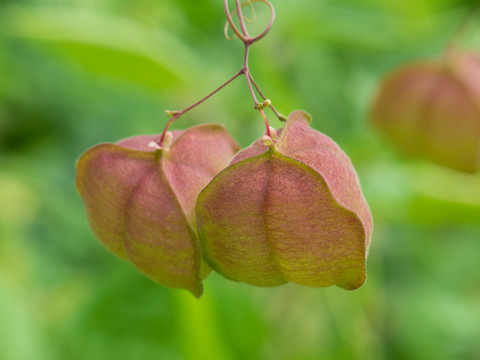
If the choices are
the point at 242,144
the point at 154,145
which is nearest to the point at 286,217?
the point at 154,145

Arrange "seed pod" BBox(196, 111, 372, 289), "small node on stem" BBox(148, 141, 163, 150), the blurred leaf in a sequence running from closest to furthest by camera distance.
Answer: "seed pod" BBox(196, 111, 372, 289) → "small node on stem" BBox(148, 141, 163, 150) → the blurred leaf

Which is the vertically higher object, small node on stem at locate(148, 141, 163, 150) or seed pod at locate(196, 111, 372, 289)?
small node on stem at locate(148, 141, 163, 150)

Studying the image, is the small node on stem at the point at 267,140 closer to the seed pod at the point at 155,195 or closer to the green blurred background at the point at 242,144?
the seed pod at the point at 155,195

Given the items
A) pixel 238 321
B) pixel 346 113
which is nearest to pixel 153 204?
pixel 238 321

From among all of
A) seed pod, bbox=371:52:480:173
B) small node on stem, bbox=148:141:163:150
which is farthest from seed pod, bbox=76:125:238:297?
seed pod, bbox=371:52:480:173

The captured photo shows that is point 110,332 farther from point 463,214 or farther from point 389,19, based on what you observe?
point 389,19

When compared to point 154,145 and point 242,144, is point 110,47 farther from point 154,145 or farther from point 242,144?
point 154,145

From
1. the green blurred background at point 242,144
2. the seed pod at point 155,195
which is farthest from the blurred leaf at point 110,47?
the seed pod at point 155,195

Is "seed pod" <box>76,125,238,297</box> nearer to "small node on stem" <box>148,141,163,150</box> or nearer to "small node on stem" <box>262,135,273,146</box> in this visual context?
"small node on stem" <box>148,141,163,150</box>
